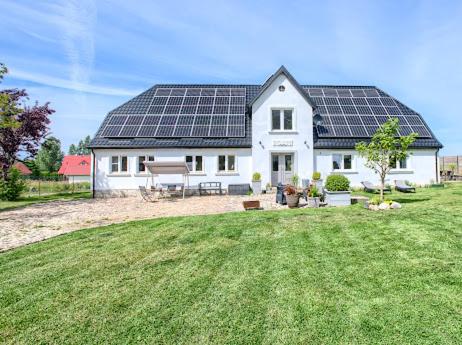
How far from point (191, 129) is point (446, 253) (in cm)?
1982

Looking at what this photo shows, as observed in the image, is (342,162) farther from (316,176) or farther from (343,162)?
(316,176)

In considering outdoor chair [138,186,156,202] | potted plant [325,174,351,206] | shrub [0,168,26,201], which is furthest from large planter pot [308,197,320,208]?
shrub [0,168,26,201]

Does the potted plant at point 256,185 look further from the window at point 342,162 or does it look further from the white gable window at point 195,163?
the window at point 342,162

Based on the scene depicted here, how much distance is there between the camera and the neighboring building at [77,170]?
65.9 meters

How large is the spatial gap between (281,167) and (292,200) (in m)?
9.20

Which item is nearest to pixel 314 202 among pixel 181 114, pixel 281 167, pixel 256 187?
pixel 256 187

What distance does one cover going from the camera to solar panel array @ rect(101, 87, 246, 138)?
23375mm

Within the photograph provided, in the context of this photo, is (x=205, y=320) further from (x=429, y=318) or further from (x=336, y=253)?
(x=336, y=253)

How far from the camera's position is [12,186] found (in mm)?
23031

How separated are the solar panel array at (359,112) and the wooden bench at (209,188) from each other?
9.38 meters

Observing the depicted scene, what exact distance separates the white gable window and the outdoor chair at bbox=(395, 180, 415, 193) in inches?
576

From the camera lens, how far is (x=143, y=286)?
570 centimetres

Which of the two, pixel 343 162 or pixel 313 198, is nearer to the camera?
pixel 313 198

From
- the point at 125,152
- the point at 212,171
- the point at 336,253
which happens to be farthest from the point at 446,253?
the point at 125,152
